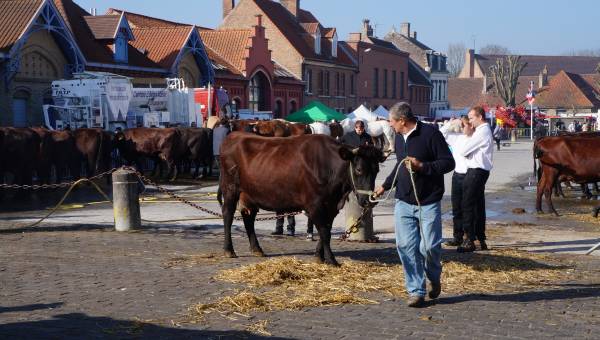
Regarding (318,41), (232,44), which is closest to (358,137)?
(232,44)

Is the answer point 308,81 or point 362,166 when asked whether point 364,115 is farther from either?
point 362,166

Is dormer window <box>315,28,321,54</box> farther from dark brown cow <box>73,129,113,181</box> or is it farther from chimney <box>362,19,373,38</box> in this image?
dark brown cow <box>73,129,113,181</box>

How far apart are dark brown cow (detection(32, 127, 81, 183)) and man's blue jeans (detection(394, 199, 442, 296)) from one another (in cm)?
1548

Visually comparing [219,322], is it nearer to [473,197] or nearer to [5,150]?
[473,197]

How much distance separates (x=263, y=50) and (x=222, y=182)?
3945cm

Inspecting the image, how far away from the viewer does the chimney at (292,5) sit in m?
64.9

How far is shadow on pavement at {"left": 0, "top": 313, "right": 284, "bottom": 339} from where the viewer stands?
7.09 m

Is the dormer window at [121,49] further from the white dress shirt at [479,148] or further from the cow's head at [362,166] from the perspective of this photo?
the cow's head at [362,166]

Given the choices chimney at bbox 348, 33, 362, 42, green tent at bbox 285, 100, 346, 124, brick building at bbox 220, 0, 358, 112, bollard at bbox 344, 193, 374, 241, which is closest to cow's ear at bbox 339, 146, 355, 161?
bollard at bbox 344, 193, 374, 241

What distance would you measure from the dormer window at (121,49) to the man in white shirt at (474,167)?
87.7ft

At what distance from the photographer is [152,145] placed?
26297mm

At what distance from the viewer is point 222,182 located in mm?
11742

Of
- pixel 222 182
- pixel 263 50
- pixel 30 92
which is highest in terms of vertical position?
pixel 263 50

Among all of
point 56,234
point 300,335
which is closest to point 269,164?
point 300,335
